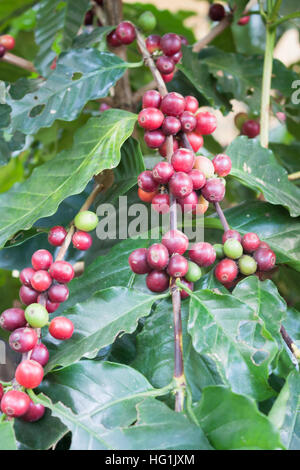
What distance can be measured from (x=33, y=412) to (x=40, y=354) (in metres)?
0.07

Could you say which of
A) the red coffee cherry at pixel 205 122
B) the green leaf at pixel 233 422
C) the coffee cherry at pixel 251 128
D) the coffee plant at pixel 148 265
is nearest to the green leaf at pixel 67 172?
the coffee plant at pixel 148 265

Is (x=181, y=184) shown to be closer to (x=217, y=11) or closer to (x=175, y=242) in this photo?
(x=175, y=242)

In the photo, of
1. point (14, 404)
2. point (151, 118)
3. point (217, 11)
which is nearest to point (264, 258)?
point (151, 118)

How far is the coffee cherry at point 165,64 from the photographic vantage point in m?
0.81

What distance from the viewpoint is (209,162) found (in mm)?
685

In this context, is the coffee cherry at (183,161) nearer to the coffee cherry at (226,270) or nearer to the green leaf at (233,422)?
the coffee cherry at (226,270)

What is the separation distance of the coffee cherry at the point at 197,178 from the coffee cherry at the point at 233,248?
0.28 feet

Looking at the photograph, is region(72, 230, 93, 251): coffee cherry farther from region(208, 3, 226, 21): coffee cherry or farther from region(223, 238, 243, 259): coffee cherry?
region(208, 3, 226, 21): coffee cherry

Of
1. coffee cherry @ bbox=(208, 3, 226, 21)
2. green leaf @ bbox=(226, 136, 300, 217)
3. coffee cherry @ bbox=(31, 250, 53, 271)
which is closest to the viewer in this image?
coffee cherry @ bbox=(31, 250, 53, 271)

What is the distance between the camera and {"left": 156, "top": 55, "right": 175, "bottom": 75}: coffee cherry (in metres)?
0.81

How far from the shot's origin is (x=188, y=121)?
703 mm

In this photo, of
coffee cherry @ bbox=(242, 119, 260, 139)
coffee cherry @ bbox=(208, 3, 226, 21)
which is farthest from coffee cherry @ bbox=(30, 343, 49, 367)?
coffee cherry @ bbox=(208, 3, 226, 21)

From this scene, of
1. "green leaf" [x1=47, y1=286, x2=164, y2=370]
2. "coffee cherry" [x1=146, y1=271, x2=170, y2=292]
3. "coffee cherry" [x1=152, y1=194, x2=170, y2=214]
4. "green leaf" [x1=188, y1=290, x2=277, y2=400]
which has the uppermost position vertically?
"coffee cherry" [x1=152, y1=194, x2=170, y2=214]

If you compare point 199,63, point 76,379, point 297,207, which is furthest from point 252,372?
point 199,63
